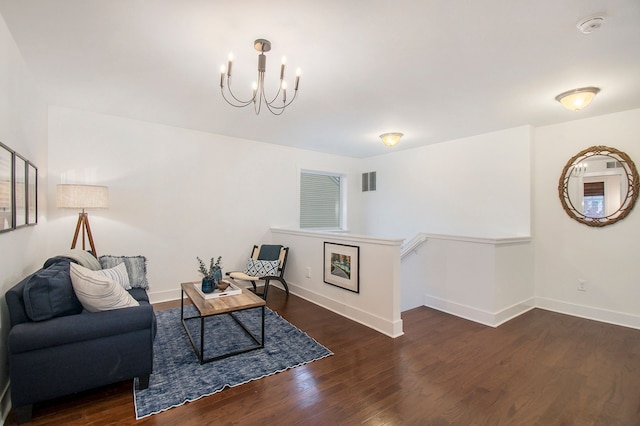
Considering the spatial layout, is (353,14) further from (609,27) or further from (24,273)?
(24,273)

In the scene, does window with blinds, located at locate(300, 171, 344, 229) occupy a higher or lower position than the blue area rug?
higher

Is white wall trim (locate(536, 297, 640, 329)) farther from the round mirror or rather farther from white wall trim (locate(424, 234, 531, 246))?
the round mirror

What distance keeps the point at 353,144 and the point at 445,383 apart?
156 inches

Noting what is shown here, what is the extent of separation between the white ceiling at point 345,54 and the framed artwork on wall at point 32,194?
2.91ft

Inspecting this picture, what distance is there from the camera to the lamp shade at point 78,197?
3162mm

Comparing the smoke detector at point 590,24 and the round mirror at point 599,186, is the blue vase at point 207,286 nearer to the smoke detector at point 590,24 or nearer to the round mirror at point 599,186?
the smoke detector at point 590,24

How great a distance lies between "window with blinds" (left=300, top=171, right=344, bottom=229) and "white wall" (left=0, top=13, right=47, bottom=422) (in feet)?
12.5

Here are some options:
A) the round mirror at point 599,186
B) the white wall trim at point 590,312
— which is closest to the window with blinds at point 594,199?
the round mirror at point 599,186

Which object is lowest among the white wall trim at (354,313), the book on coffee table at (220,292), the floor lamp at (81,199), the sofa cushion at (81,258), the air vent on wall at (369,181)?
the white wall trim at (354,313)

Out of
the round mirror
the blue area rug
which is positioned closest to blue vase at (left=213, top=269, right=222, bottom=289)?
the blue area rug

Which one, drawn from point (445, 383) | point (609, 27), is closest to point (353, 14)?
point (609, 27)

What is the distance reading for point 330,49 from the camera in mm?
2258

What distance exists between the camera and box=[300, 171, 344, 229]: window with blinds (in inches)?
235

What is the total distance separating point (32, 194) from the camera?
8.97 feet
